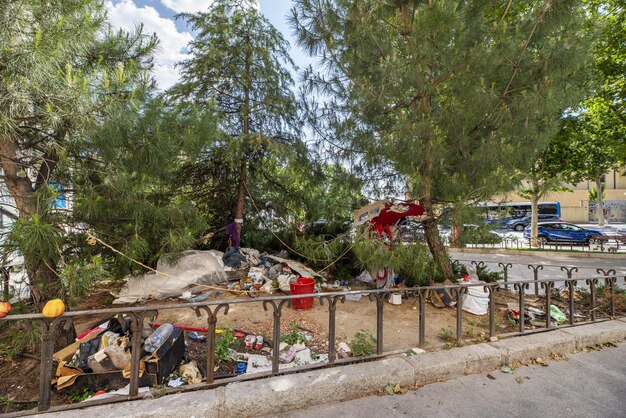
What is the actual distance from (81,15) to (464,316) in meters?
6.14

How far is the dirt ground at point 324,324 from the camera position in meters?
2.85

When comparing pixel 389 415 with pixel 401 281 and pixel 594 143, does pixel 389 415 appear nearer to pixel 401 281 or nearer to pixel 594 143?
pixel 401 281

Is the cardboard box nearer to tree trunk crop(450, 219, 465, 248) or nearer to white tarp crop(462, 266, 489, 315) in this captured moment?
tree trunk crop(450, 219, 465, 248)

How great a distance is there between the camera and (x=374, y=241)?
4.61m

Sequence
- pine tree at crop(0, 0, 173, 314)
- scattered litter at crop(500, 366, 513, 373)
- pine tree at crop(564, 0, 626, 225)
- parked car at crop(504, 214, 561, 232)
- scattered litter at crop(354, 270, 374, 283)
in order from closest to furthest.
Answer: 1. pine tree at crop(0, 0, 173, 314)
2. scattered litter at crop(500, 366, 513, 373)
3. scattered litter at crop(354, 270, 374, 283)
4. pine tree at crop(564, 0, 626, 225)
5. parked car at crop(504, 214, 561, 232)

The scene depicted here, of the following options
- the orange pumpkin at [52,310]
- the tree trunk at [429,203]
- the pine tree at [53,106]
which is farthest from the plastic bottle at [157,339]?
the tree trunk at [429,203]

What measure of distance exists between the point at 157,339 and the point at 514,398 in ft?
10.6

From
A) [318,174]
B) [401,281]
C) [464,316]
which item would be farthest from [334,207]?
[464,316]

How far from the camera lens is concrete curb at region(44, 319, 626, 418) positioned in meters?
1.96

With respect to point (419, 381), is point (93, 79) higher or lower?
higher

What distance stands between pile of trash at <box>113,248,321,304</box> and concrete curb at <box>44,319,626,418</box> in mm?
2527

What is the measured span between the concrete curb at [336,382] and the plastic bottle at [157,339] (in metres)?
0.59

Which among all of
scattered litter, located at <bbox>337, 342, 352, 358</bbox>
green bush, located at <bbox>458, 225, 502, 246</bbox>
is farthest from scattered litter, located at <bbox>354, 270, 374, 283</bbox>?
scattered litter, located at <bbox>337, 342, 352, 358</bbox>

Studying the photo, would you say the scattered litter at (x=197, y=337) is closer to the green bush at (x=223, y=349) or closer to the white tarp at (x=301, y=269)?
the green bush at (x=223, y=349)
